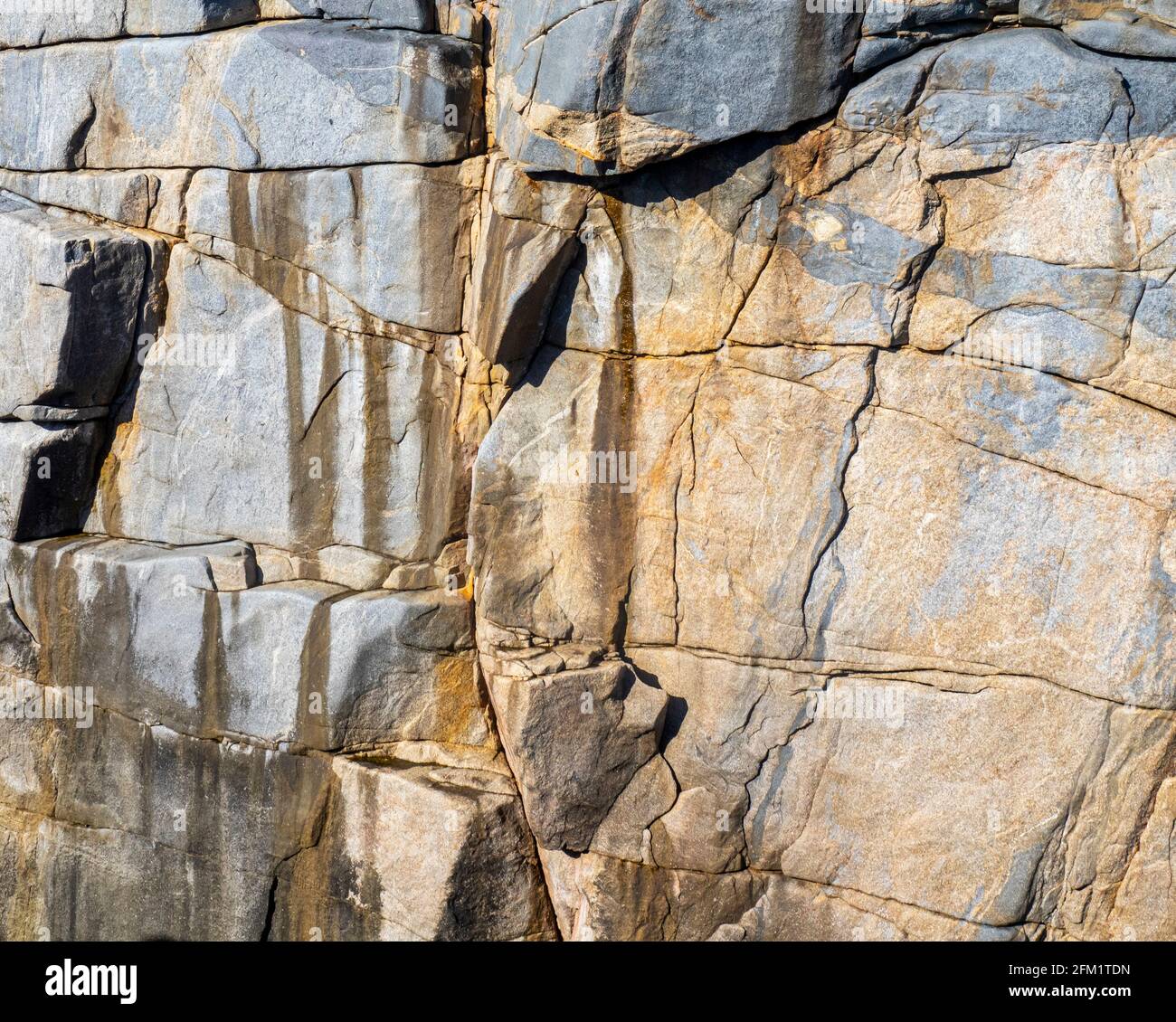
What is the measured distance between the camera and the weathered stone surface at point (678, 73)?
6297mm

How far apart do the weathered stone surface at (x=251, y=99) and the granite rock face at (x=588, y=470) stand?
0.03 m

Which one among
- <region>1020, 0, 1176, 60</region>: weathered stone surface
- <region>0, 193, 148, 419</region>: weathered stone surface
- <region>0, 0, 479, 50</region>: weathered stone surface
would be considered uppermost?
<region>0, 0, 479, 50</region>: weathered stone surface

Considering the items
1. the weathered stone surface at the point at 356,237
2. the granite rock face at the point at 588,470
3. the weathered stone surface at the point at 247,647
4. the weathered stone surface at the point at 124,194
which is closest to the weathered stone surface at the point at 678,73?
the granite rock face at the point at 588,470

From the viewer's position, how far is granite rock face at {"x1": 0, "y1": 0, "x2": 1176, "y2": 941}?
6.27 meters

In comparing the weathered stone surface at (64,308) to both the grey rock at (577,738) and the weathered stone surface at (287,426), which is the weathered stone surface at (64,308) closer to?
the weathered stone surface at (287,426)

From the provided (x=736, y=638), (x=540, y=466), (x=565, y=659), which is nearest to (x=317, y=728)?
(x=565, y=659)

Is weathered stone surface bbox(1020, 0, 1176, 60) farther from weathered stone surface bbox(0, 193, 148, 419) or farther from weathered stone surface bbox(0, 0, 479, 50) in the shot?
weathered stone surface bbox(0, 193, 148, 419)

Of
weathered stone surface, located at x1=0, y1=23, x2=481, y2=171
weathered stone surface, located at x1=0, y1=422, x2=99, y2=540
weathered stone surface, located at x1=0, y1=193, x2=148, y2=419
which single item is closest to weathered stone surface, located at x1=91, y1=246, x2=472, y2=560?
weathered stone surface, located at x1=0, y1=193, x2=148, y2=419

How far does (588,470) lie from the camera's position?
7.20m

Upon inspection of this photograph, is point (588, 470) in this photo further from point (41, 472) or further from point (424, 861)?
point (41, 472)

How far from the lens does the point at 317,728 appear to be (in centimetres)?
761

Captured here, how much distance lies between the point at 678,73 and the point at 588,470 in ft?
7.73

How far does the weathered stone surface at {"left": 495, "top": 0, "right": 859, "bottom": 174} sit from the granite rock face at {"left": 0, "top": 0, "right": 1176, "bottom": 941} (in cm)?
2

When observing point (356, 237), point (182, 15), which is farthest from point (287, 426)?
point (182, 15)
